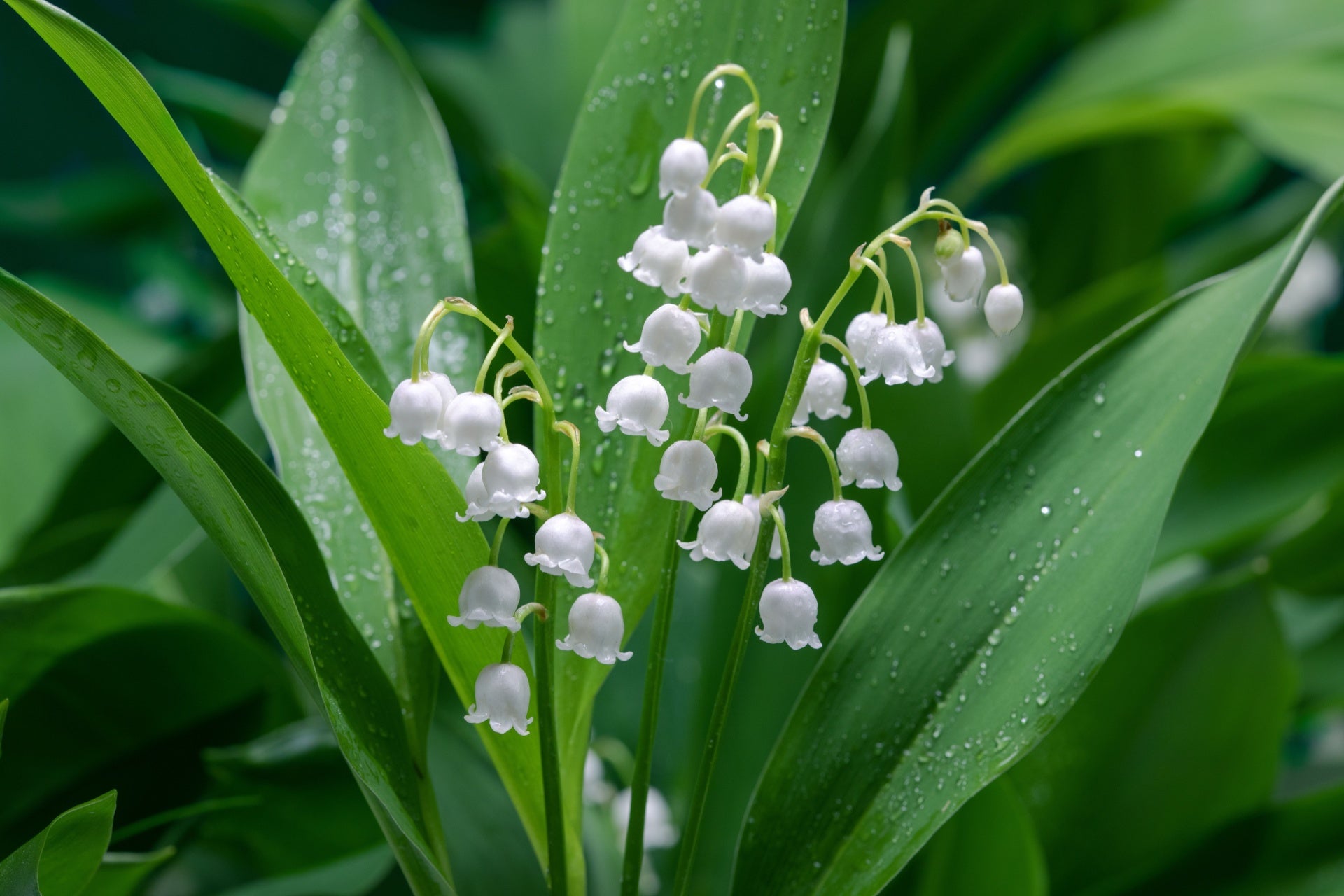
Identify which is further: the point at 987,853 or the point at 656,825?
the point at 656,825

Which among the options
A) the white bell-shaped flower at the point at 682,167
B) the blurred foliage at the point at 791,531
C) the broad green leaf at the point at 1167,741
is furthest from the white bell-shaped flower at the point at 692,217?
the broad green leaf at the point at 1167,741

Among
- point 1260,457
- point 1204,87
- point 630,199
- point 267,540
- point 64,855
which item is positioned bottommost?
point 64,855

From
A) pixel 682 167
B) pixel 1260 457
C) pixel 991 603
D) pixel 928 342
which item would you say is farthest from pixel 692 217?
pixel 1260 457

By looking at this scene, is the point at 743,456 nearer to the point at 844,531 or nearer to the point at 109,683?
the point at 844,531

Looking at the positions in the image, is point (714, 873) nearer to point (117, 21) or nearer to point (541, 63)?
point (541, 63)

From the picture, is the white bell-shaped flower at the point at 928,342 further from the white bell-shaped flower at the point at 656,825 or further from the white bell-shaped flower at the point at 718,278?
the white bell-shaped flower at the point at 656,825

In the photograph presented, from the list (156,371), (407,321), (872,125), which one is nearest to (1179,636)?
(872,125)

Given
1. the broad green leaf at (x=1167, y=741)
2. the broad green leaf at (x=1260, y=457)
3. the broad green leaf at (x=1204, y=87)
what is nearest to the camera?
the broad green leaf at (x=1167, y=741)
